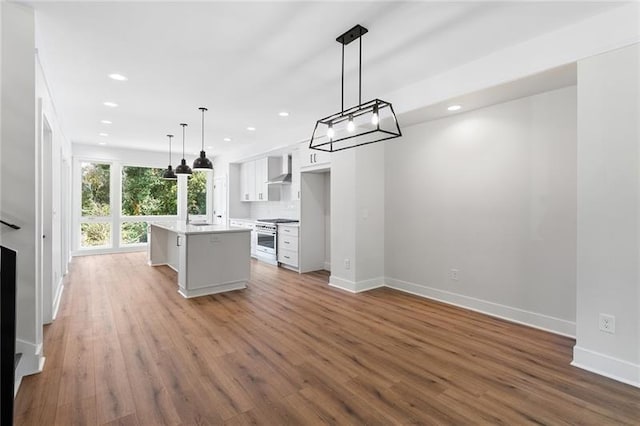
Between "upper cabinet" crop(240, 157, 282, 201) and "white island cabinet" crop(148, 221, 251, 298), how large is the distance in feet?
8.75

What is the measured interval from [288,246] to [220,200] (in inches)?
145

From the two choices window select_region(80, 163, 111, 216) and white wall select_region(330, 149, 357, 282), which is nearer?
white wall select_region(330, 149, 357, 282)

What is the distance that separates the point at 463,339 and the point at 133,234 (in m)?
8.02

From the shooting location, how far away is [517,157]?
3430 millimetres

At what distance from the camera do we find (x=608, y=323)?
238 cm

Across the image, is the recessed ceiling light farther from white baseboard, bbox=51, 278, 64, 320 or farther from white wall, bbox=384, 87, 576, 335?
white wall, bbox=384, 87, 576, 335

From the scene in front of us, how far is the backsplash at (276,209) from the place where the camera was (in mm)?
6879

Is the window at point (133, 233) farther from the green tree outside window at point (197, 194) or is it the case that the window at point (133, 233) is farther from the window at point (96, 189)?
the green tree outside window at point (197, 194)

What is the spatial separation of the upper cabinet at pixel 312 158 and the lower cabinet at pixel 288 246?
116 cm

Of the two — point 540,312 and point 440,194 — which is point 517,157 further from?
point 540,312

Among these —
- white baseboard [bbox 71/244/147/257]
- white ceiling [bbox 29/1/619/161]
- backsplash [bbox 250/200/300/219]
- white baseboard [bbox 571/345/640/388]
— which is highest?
white ceiling [bbox 29/1/619/161]

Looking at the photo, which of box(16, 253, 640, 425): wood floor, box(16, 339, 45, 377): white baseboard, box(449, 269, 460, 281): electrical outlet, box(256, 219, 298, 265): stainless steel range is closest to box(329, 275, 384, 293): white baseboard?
box(16, 253, 640, 425): wood floor

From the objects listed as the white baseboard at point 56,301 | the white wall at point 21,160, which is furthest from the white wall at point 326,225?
the white wall at point 21,160

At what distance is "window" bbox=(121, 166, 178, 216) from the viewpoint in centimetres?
805
